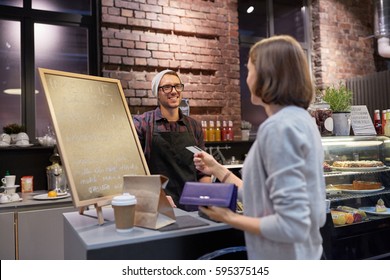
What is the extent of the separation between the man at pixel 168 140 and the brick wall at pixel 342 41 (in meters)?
3.44

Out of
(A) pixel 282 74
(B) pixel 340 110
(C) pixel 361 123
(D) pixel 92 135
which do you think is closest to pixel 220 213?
(A) pixel 282 74

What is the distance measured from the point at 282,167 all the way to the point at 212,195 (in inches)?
12.4

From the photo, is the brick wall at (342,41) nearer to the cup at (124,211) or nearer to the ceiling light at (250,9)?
the ceiling light at (250,9)

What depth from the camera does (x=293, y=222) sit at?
995mm

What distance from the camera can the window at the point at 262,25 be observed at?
510 centimetres

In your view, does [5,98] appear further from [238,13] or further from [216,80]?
[238,13]

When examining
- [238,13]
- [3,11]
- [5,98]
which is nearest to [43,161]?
[5,98]

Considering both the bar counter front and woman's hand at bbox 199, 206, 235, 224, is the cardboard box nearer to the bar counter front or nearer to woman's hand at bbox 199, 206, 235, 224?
the bar counter front

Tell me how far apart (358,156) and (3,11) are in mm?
3808

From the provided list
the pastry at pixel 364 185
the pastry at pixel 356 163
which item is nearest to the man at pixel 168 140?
the pastry at pixel 356 163

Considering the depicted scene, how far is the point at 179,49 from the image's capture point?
434cm

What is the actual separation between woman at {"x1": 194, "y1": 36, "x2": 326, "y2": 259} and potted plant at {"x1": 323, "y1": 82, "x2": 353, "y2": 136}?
1546mm

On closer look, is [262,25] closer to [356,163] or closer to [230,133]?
[230,133]

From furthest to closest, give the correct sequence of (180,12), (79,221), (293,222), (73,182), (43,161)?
(180,12) < (43,161) < (79,221) < (73,182) < (293,222)
